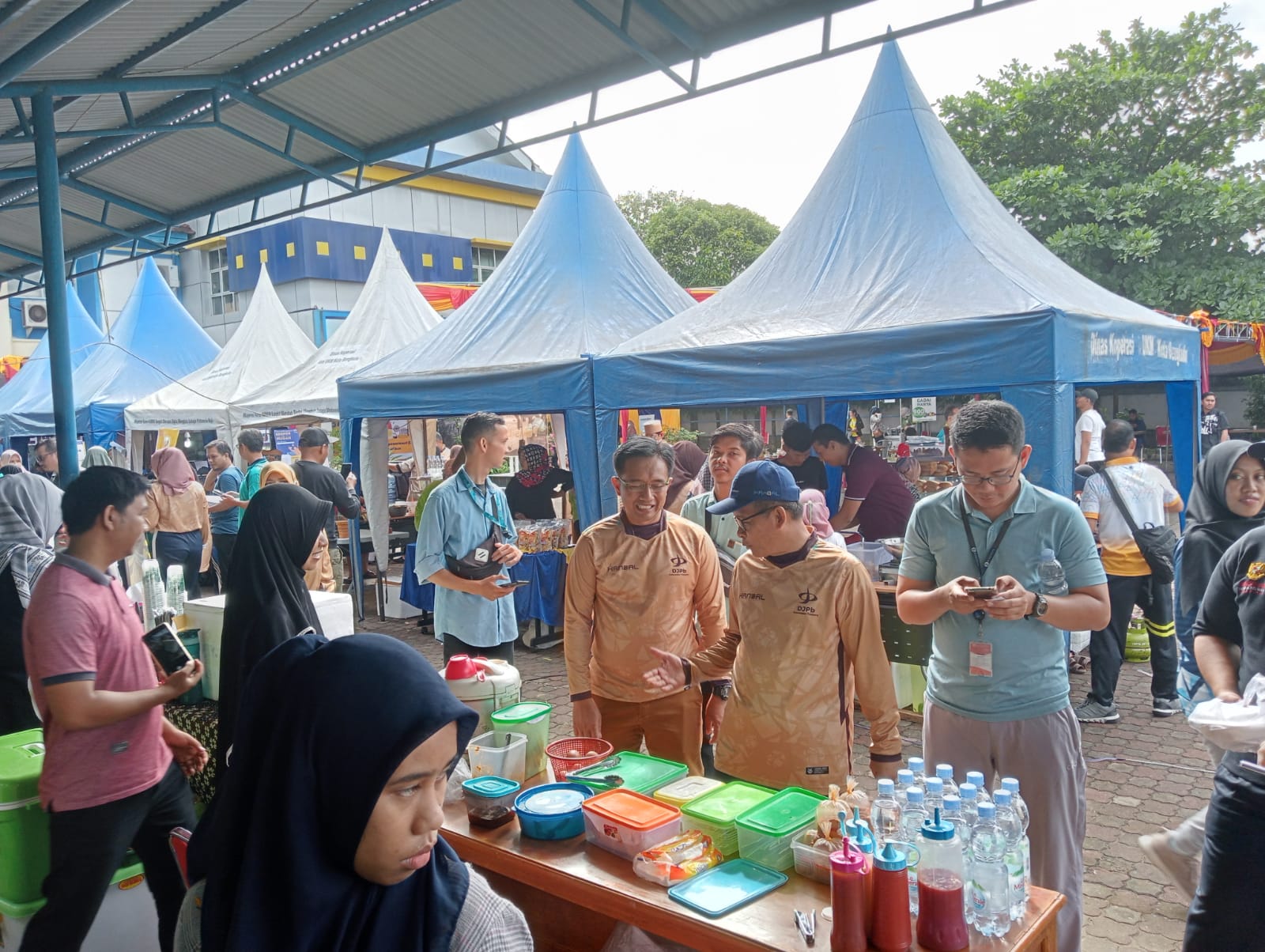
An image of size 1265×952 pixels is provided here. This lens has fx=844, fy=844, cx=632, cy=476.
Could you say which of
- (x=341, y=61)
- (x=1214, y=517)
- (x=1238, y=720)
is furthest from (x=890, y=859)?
(x=341, y=61)

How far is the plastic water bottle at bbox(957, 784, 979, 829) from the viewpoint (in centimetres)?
186

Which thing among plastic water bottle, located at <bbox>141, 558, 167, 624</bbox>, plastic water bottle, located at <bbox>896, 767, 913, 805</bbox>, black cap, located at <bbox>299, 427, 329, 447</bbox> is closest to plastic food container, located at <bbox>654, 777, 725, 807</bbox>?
plastic water bottle, located at <bbox>896, 767, 913, 805</bbox>

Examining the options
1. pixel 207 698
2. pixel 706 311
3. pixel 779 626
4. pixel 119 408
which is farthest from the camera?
pixel 119 408

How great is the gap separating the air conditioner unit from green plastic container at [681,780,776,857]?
28.9 meters

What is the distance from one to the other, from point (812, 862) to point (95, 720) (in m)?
1.95

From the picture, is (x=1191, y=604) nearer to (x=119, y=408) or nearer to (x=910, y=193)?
(x=910, y=193)

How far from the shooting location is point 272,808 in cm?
130

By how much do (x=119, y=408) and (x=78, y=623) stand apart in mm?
12774

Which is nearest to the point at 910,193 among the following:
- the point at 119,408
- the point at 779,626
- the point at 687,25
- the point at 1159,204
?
the point at 687,25

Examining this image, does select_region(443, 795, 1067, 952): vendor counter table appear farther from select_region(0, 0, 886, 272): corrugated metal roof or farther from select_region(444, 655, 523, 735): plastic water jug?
select_region(0, 0, 886, 272): corrugated metal roof

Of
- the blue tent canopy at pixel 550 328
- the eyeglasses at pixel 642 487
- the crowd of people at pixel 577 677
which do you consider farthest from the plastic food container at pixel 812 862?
the blue tent canopy at pixel 550 328

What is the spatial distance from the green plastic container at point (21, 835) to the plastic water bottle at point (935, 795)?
2.66 metres

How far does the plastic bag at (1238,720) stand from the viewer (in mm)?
2164

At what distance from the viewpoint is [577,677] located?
3.30 metres
